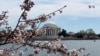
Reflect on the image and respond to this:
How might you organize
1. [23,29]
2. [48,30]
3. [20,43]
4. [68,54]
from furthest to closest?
[48,30]
[23,29]
[20,43]
[68,54]

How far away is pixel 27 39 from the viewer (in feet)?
19.2

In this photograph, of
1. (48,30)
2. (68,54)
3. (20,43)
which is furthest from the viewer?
(48,30)

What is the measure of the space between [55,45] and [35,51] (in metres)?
0.60

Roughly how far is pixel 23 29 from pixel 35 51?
46 cm

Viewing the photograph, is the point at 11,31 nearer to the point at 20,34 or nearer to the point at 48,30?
the point at 20,34

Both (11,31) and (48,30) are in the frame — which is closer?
(11,31)

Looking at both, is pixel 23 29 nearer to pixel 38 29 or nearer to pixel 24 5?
pixel 38 29

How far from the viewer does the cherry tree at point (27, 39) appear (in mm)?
5418

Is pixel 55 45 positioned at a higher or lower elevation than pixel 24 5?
lower

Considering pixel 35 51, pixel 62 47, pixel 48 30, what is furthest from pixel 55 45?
pixel 48 30

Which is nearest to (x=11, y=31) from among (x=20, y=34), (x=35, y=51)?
(x=20, y=34)

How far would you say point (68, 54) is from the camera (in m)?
5.36

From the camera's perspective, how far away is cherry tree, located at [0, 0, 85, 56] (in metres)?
5.42

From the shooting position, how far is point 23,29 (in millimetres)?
6223
